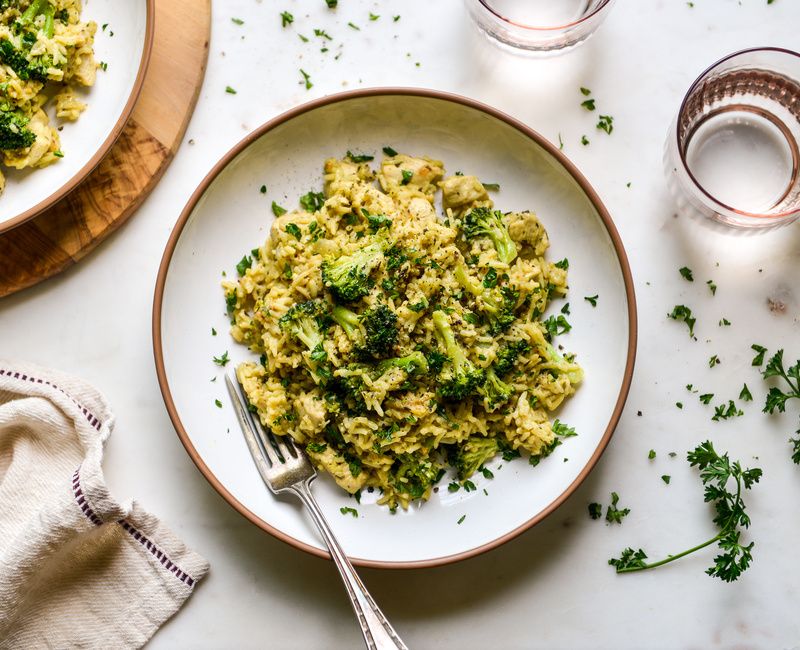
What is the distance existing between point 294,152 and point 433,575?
230 centimetres

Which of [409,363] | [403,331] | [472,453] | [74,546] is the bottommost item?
[74,546]

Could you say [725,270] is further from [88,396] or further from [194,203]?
[88,396]

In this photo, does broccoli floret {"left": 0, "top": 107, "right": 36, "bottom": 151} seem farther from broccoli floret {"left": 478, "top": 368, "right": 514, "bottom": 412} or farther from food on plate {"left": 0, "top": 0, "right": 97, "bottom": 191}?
broccoli floret {"left": 478, "top": 368, "right": 514, "bottom": 412}

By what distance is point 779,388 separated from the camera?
12.1 ft

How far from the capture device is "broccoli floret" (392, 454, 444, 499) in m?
3.31

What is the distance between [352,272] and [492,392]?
0.85 meters

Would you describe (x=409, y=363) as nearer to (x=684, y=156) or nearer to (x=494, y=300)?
(x=494, y=300)

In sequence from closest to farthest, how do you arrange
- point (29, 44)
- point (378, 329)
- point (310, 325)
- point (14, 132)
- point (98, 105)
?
point (378, 329), point (310, 325), point (14, 132), point (29, 44), point (98, 105)

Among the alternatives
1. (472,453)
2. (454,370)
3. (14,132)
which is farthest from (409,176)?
(14,132)

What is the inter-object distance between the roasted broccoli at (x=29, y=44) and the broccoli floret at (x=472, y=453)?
2720 millimetres

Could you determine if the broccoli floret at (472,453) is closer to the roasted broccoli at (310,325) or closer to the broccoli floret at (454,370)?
the broccoli floret at (454,370)

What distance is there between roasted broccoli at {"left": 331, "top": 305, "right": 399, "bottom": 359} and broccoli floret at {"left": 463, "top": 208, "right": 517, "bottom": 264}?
61 cm

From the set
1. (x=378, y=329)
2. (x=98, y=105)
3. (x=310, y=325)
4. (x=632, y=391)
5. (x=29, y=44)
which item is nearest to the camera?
(x=378, y=329)

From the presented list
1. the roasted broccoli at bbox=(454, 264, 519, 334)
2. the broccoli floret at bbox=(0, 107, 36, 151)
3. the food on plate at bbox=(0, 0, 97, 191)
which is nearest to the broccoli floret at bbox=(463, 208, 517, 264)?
the roasted broccoli at bbox=(454, 264, 519, 334)
